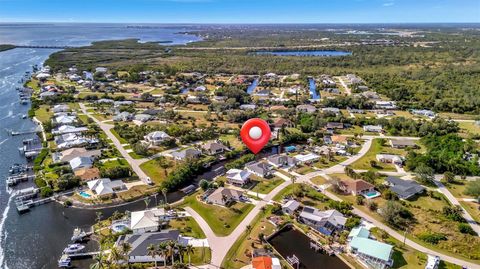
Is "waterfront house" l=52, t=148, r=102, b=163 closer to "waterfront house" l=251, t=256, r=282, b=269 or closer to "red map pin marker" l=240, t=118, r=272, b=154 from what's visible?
"red map pin marker" l=240, t=118, r=272, b=154

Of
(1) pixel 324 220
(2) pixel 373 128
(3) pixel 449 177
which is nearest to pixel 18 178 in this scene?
(1) pixel 324 220

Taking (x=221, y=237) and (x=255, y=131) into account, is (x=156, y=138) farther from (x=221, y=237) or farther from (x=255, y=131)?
(x=255, y=131)

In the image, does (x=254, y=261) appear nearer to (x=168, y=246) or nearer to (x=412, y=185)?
(x=168, y=246)

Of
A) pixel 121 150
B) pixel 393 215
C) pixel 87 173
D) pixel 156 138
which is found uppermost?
pixel 156 138

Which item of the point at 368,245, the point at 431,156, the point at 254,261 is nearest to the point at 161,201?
the point at 254,261

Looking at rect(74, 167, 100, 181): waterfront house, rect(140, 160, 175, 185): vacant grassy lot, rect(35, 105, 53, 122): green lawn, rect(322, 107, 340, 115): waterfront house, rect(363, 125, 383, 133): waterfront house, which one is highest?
rect(35, 105, 53, 122): green lawn

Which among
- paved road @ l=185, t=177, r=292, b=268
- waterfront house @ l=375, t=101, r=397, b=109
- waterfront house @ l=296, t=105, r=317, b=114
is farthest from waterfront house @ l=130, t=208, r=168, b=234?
waterfront house @ l=375, t=101, r=397, b=109

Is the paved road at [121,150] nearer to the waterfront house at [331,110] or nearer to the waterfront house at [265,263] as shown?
the waterfront house at [265,263]
